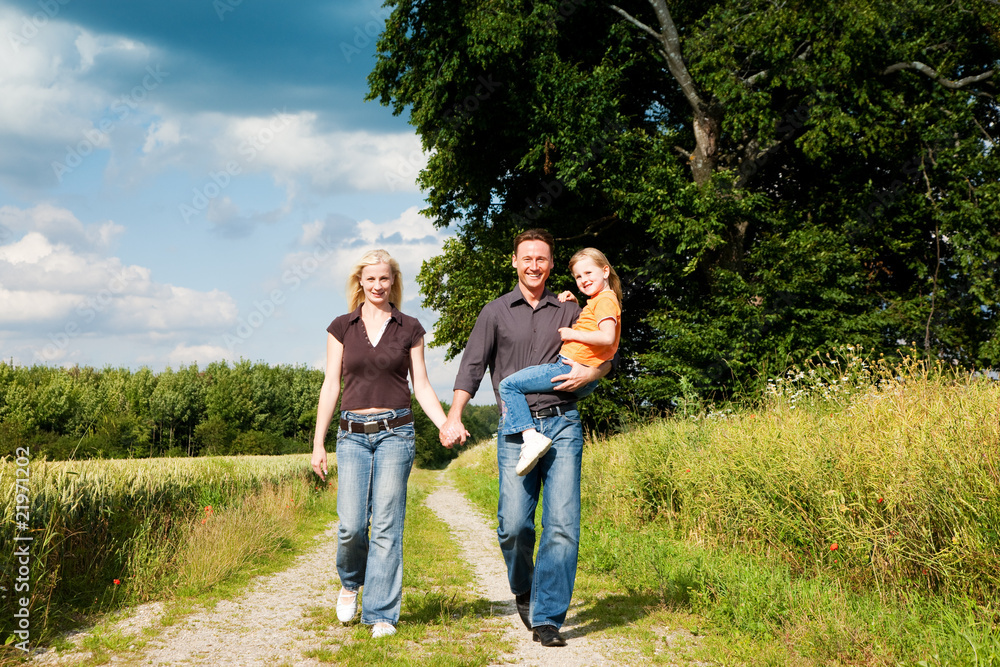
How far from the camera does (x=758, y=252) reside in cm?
1575

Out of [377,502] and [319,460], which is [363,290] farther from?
[377,502]

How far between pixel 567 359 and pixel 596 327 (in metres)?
0.28

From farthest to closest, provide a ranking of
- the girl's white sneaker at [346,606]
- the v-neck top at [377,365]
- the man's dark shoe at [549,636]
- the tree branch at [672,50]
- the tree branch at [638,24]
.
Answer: the tree branch at [638,24]
the tree branch at [672,50]
the girl's white sneaker at [346,606]
the v-neck top at [377,365]
the man's dark shoe at [549,636]

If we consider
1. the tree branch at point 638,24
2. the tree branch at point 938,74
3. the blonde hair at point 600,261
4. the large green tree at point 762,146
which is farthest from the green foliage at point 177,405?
the blonde hair at point 600,261

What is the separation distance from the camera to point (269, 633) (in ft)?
16.0

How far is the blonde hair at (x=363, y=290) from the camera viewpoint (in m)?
4.97

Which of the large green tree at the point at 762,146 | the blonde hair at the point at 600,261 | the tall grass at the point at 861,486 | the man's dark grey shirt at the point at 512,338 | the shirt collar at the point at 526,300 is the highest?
the large green tree at the point at 762,146

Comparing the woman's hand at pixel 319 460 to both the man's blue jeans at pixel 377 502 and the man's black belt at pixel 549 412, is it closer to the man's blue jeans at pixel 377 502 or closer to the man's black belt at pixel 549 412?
the man's blue jeans at pixel 377 502

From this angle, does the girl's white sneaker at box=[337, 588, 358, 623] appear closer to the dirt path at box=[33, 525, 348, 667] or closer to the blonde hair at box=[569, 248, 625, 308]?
the dirt path at box=[33, 525, 348, 667]

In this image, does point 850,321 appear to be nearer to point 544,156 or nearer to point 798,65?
point 798,65

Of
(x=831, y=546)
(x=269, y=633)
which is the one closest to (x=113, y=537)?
(x=269, y=633)

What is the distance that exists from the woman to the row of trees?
150 ft

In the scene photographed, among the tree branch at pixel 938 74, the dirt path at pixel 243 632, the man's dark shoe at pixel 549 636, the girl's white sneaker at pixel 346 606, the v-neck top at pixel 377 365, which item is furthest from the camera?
the tree branch at pixel 938 74

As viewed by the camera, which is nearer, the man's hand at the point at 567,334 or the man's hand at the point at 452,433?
the man's hand at the point at 567,334
